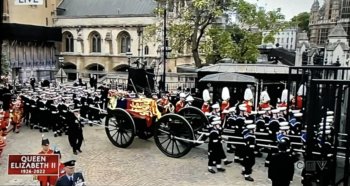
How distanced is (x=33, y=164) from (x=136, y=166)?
4.40 metres

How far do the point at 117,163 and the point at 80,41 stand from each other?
3499 cm

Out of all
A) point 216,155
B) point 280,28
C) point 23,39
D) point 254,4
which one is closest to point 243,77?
point 216,155

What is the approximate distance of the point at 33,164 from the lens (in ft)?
20.0

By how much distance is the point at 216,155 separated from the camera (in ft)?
Result: 32.4

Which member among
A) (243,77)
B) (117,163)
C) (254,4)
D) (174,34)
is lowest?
(117,163)

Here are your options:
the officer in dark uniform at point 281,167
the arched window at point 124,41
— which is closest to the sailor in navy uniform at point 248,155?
the officer in dark uniform at point 281,167

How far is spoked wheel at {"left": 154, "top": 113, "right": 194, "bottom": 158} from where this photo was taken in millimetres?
10359

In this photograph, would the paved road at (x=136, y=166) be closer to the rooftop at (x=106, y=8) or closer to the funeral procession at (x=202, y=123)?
the funeral procession at (x=202, y=123)

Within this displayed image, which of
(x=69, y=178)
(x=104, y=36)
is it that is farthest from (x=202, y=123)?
(x=104, y=36)

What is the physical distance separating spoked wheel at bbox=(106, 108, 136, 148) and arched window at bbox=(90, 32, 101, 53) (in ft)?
106

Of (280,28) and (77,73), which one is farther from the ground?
(280,28)

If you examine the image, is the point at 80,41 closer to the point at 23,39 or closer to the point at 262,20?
the point at 23,39

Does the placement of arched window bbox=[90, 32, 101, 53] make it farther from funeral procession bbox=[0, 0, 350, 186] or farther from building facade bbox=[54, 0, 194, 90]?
funeral procession bbox=[0, 0, 350, 186]

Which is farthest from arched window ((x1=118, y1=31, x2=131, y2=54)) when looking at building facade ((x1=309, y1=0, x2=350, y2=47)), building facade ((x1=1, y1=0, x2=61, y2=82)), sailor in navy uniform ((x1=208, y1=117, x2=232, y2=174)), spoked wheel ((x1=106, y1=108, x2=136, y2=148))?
sailor in navy uniform ((x1=208, y1=117, x2=232, y2=174))
